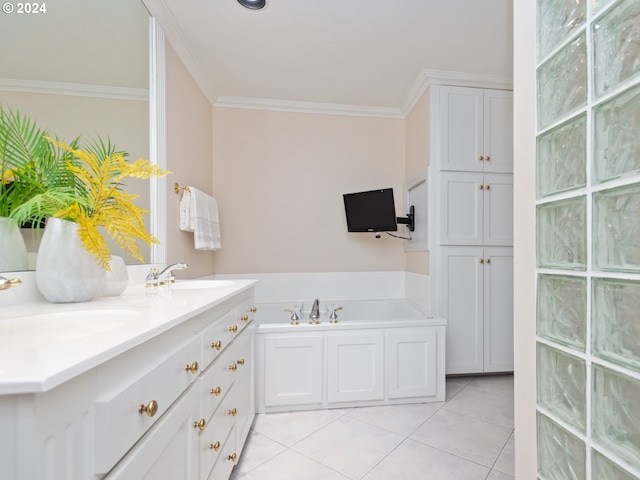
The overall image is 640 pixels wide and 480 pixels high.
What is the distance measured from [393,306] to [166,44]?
266cm

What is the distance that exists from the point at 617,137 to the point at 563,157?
0.12 m

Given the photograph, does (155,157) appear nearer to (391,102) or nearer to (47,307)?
(47,307)

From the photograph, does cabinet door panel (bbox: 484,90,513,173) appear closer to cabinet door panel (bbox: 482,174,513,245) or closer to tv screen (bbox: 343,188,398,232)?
cabinet door panel (bbox: 482,174,513,245)

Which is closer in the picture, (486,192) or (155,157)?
(155,157)

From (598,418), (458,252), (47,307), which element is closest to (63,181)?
(47,307)

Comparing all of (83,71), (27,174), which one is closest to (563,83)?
(27,174)

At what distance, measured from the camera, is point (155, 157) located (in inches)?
72.1

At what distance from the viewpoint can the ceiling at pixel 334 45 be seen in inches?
73.0

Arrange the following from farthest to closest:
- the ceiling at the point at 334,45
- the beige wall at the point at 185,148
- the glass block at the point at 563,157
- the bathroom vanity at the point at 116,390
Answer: the beige wall at the point at 185,148 < the ceiling at the point at 334,45 < the glass block at the point at 563,157 < the bathroom vanity at the point at 116,390

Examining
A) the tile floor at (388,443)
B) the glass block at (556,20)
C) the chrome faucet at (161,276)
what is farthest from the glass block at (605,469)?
the chrome faucet at (161,276)

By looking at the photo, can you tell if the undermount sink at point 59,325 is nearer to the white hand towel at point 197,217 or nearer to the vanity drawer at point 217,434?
the vanity drawer at point 217,434

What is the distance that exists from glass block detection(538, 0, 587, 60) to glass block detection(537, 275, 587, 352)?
0.52 meters

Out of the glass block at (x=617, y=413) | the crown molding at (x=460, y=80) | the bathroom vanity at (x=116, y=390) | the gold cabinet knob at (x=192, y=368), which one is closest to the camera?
the bathroom vanity at (x=116, y=390)

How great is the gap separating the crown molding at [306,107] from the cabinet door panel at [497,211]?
1156mm
